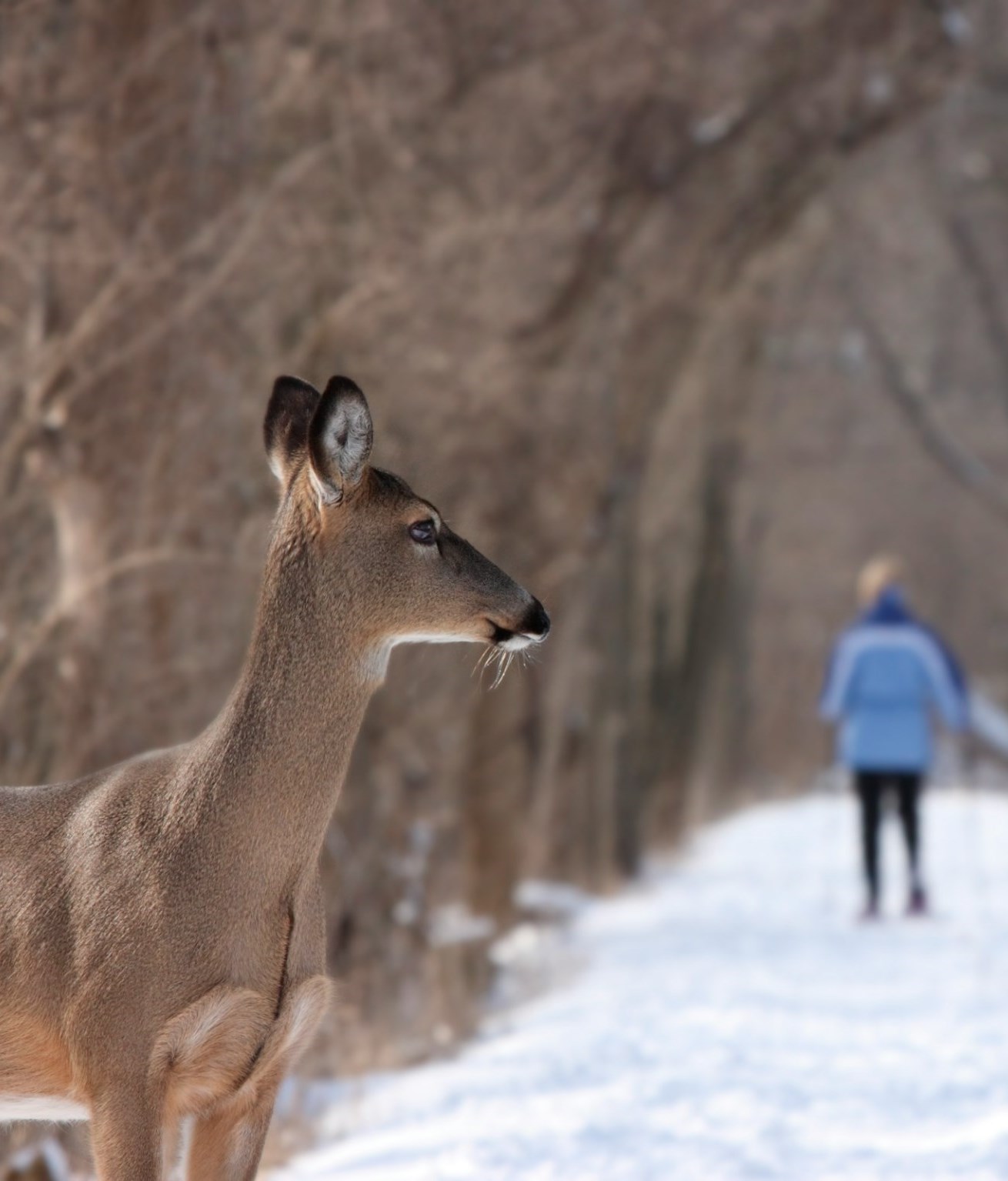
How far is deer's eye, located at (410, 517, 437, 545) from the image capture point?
16.1 ft

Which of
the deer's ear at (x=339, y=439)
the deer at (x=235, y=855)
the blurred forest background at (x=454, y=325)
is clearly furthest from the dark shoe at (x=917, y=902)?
the deer's ear at (x=339, y=439)

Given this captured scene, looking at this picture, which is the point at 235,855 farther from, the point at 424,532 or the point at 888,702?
the point at 888,702

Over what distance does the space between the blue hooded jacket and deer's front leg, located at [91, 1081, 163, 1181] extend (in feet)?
40.3

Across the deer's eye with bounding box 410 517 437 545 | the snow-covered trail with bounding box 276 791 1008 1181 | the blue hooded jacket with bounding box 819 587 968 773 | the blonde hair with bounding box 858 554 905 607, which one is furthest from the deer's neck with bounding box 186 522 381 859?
the blonde hair with bounding box 858 554 905 607

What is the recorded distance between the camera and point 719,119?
17062mm

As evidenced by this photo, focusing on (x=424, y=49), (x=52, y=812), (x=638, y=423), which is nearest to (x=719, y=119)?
(x=638, y=423)

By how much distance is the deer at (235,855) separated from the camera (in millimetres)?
4543

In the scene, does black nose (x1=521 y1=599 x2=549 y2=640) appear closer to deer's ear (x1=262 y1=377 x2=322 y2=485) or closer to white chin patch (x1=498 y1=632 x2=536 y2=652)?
white chin patch (x1=498 y1=632 x2=536 y2=652)

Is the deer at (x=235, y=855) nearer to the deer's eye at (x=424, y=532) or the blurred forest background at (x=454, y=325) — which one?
the deer's eye at (x=424, y=532)

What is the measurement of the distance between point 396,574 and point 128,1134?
4.23 ft

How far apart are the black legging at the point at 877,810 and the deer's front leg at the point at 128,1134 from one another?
482 inches

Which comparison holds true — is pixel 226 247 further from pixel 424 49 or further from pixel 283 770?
pixel 283 770

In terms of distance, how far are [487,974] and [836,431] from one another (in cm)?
2177

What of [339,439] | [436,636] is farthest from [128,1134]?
[339,439]
